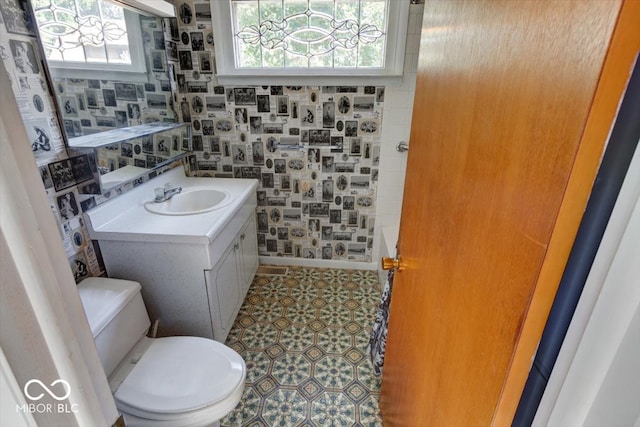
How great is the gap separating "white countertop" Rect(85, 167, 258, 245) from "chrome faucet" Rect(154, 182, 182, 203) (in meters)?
0.07

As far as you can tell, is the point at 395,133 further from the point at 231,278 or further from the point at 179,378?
the point at 179,378

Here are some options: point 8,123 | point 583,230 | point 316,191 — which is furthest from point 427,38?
point 316,191

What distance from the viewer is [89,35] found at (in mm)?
1436

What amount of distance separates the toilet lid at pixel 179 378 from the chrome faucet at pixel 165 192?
2.79 ft

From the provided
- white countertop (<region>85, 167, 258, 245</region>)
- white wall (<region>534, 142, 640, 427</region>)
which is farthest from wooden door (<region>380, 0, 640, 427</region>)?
white countertop (<region>85, 167, 258, 245</region>)

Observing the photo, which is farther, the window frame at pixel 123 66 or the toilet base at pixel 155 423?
the window frame at pixel 123 66

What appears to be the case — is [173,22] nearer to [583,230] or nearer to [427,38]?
[427,38]

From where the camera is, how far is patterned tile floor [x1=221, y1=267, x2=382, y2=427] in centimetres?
155

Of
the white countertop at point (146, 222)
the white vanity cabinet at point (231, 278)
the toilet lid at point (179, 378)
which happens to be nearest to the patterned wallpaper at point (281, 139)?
the white countertop at point (146, 222)

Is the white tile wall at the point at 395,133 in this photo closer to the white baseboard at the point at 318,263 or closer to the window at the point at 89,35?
the white baseboard at the point at 318,263

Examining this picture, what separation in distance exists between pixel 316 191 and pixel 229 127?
82 cm

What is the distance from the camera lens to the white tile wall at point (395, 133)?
2.13m
